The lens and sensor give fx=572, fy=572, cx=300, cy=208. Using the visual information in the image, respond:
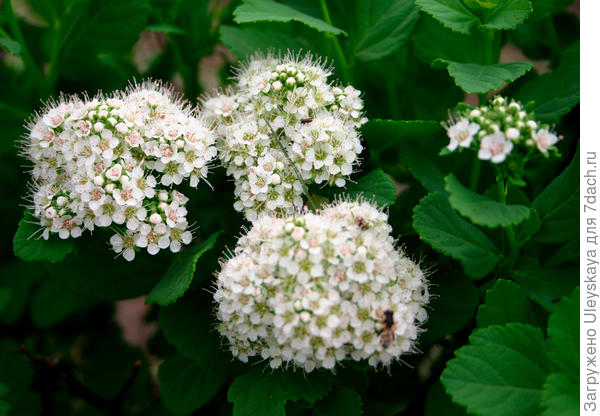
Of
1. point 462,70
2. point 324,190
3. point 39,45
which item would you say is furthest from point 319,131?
point 39,45

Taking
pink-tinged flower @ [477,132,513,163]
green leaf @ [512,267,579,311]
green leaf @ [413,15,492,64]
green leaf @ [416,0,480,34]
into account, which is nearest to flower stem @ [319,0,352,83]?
green leaf @ [413,15,492,64]

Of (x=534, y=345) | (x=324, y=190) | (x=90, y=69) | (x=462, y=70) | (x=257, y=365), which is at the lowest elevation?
(x=257, y=365)

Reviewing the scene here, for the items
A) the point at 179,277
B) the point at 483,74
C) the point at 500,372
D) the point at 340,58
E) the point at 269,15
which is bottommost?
the point at 500,372

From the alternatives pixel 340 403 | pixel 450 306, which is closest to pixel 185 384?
pixel 340 403

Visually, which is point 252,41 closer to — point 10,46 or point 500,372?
point 10,46

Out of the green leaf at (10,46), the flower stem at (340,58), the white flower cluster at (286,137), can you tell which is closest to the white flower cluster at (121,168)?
the white flower cluster at (286,137)

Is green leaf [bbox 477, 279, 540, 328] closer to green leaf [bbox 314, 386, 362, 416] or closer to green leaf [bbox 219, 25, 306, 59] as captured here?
green leaf [bbox 314, 386, 362, 416]

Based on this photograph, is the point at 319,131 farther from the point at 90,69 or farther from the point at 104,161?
the point at 90,69
